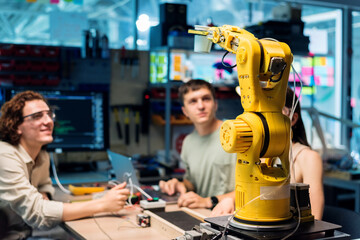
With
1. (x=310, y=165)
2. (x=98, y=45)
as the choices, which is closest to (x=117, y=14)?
(x=98, y=45)

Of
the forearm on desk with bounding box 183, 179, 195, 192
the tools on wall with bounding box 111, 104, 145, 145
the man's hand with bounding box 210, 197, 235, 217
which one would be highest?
the tools on wall with bounding box 111, 104, 145, 145

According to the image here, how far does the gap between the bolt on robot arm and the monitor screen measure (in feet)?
6.62

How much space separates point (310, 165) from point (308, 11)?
441 cm

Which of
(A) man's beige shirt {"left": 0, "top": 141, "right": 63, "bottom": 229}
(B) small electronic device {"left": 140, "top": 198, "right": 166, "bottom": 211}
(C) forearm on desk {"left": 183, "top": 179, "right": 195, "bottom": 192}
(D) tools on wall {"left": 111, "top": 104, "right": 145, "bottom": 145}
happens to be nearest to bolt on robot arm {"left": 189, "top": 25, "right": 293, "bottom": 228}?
(B) small electronic device {"left": 140, "top": 198, "right": 166, "bottom": 211}

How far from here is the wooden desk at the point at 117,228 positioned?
73.2 inches

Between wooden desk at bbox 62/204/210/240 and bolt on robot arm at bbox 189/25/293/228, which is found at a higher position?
bolt on robot arm at bbox 189/25/293/228

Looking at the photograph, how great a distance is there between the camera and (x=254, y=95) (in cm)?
129

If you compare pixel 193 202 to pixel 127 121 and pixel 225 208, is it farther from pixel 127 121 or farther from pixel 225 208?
pixel 127 121

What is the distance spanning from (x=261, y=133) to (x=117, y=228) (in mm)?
971

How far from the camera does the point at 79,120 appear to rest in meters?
3.19

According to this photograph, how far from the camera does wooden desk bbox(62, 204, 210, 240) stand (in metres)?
1.86

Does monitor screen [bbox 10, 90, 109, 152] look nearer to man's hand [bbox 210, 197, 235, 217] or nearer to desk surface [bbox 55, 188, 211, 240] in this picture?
desk surface [bbox 55, 188, 211, 240]

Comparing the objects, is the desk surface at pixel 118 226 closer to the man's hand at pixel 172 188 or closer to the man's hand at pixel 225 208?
the man's hand at pixel 225 208

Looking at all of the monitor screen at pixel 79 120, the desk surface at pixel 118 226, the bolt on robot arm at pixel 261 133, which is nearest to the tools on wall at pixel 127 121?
the monitor screen at pixel 79 120
